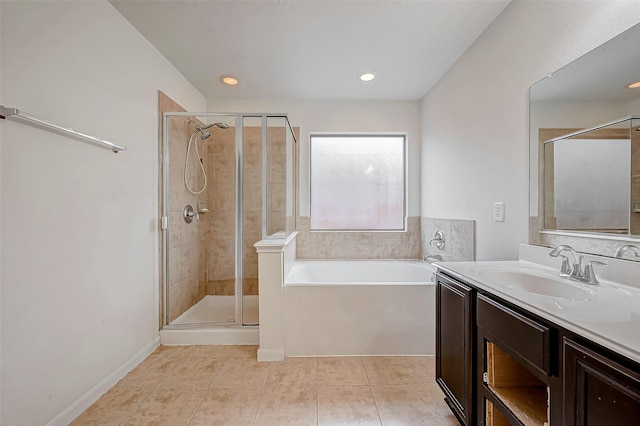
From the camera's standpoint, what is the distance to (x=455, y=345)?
138 centimetres

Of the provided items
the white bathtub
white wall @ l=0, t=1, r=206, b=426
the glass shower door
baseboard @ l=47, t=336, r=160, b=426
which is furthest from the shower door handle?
the white bathtub

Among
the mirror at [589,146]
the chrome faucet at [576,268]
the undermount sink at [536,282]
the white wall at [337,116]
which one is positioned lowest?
the undermount sink at [536,282]

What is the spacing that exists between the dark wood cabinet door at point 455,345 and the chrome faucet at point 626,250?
58 centimetres

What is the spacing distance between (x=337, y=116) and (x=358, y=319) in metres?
2.21

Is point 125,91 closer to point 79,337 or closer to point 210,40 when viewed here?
point 210,40

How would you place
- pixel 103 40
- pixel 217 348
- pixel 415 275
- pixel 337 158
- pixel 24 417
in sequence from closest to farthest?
pixel 24 417
pixel 103 40
pixel 217 348
pixel 415 275
pixel 337 158

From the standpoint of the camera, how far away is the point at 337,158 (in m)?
3.40

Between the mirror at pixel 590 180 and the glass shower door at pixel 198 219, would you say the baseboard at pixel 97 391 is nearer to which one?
the glass shower door at pixel 198 219

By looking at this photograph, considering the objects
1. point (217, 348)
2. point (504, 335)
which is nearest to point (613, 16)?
point (504, 335)

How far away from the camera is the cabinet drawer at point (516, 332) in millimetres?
871

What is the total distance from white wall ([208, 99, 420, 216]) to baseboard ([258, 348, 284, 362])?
1566 millimetres

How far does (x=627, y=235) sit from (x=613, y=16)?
0.91 m

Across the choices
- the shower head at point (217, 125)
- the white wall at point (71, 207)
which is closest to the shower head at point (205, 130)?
the shower head at point (217, 125)

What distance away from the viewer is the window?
339 centimetres
